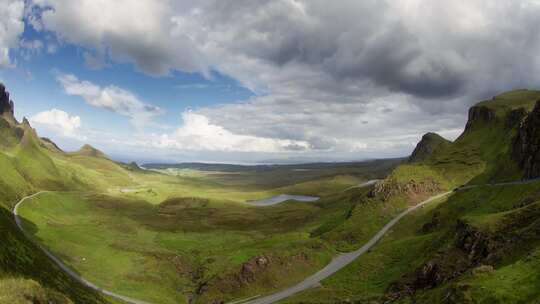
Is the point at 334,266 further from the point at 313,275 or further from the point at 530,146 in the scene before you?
the point at 530,146

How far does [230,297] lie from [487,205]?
313ft

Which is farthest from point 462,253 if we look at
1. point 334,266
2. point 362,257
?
point 334,266

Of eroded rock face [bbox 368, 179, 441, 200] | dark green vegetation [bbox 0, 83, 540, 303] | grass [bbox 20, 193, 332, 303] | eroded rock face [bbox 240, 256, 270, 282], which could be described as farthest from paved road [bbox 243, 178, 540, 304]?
eroded rock face [bbox 368, 179, 441, 200]

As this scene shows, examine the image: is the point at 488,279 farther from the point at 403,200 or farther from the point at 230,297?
the point at 403,200

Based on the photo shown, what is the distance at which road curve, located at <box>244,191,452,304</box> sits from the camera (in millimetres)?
109431

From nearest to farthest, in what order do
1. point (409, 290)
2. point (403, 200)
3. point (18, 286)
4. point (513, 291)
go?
1. point (513, 291)
2. point (18, 286)
3. point (409, 290)
4. point (403, 200)

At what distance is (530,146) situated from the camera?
14925 cm

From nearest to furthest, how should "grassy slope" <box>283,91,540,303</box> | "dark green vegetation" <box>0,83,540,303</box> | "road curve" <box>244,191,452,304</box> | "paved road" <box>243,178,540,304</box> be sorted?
"grassy slope" <box>283,91,540,303</box>
"dark green vegetation" <box>0,83,540,303</box>
"road curve" <box>244,191,452,304</box>
"paved road" <box>243,178,540,304</box>

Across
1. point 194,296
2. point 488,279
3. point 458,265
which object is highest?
point 488,279

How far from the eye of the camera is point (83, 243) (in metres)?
159

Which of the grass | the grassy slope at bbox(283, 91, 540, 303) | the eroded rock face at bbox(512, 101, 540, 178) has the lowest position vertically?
the grass

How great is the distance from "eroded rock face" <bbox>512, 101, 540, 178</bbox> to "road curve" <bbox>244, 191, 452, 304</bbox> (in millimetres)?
46556

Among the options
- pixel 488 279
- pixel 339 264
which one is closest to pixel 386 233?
pixel 339 264

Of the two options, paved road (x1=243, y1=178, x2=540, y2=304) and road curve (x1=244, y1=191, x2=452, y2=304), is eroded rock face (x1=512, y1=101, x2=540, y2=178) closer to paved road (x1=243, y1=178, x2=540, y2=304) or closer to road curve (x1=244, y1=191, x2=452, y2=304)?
paved road (x1=243, y1=178, x2=540, y2=304)
